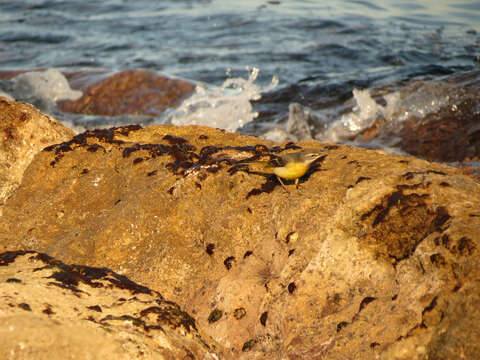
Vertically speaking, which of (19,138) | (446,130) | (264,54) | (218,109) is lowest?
(218,109)

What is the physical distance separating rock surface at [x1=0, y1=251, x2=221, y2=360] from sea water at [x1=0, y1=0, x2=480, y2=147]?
677cm

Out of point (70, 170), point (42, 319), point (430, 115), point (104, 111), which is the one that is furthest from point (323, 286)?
point (104, 111)

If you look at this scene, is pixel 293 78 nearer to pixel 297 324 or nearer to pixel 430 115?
pixel 430 115

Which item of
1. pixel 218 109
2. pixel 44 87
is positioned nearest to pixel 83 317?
pixel 218 109

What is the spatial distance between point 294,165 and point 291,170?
36 millimetres

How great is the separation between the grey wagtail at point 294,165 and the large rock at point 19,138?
2160 millimetres

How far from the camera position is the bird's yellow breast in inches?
128

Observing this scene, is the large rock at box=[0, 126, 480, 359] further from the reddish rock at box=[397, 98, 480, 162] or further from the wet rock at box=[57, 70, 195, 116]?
the wet rock at box=[57, 70, 195, 116]

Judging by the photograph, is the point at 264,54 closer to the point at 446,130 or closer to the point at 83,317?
the point at 446,130

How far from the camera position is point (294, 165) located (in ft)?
10.7

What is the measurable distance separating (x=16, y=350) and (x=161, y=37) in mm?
16394

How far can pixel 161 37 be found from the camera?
17.6 meters

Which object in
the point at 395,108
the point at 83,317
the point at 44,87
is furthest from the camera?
the point at 44,87

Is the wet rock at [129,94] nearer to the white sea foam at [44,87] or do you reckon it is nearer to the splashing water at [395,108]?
the white sea foam at [44,87]
